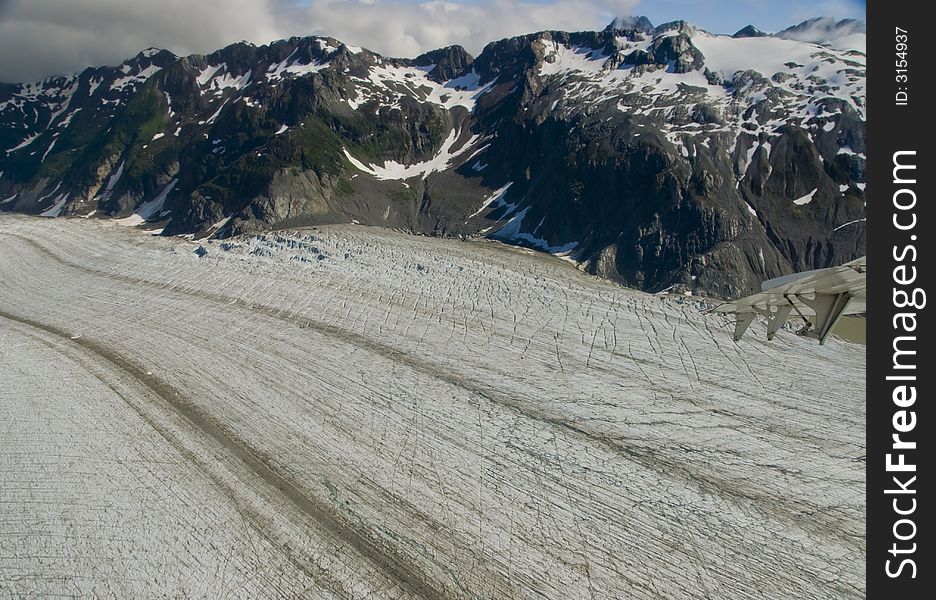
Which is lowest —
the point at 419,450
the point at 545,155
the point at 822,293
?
the point at 419,450

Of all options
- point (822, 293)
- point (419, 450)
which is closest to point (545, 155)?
point (419, 450)

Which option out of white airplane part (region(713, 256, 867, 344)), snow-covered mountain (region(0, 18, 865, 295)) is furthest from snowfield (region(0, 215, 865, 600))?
snow-covered mountain (region(0, 18, 865, 295))

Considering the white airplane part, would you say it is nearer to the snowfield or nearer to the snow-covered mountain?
the snowfield

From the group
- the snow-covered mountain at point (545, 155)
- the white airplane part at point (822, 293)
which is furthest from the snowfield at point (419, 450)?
the snow-covered mountain at point (545, 155)

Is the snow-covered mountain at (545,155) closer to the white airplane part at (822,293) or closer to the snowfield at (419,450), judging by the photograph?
the snowfield at (419,450)

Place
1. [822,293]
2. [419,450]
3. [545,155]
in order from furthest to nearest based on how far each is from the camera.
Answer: [545,155] < [419,450] < [822,293]

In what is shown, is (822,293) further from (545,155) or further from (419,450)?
(545,155)

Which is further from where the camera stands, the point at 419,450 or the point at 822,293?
the point at 419,450
